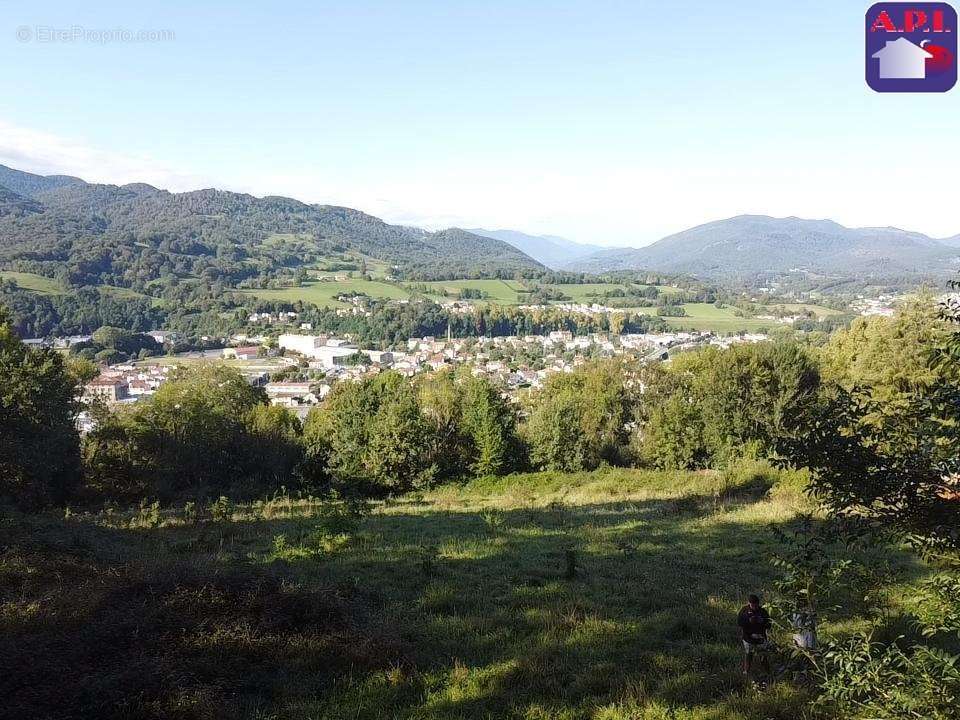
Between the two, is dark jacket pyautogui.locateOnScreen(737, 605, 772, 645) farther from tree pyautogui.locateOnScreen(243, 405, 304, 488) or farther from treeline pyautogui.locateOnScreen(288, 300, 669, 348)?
treeline pyautogui.locateOnScreen(288, 300, 669, 348)

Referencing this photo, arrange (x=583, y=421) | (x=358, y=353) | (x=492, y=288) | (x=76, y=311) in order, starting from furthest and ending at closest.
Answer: (x=492, y=288), (x=76, y=311), (x=358, y=353), (x=583, y=421)

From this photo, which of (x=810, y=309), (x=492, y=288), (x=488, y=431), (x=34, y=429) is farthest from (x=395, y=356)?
(x=810, y=309)

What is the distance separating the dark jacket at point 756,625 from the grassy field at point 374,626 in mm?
455

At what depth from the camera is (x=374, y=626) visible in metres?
7.35

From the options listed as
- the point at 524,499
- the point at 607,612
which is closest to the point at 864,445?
the point at 607,612

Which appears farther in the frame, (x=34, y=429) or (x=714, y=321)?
(x=714, y=321)

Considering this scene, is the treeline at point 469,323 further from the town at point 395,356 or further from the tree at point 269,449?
the tree at point 269,449

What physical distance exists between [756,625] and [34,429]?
2339cm

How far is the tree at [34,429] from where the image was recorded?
1922 cm

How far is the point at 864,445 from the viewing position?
439cm

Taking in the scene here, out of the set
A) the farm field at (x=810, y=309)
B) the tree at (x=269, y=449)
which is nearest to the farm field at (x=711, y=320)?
Answer: the farm field at (x=810, y=309)

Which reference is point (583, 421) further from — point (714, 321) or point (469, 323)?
point (714, 321)

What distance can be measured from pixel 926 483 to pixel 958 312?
1327 millimetres

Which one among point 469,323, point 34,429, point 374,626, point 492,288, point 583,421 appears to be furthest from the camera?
point 492,288
